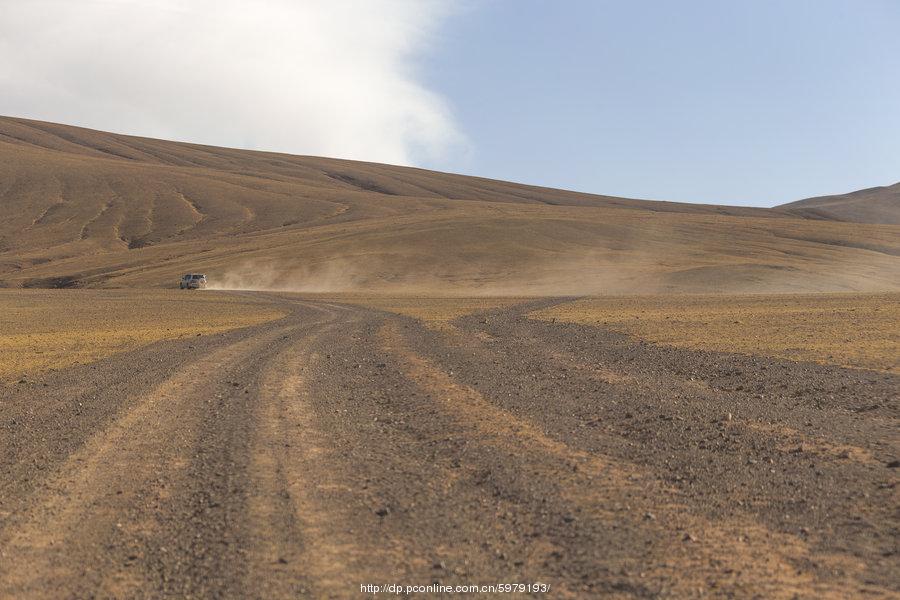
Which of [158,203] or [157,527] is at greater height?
[158,203]

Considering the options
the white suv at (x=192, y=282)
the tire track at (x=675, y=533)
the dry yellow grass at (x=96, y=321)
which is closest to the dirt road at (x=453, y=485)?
the tire track at (x=675, y=533)

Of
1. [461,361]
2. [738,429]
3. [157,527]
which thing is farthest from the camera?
[461,361]

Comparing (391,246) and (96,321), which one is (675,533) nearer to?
(96,321)

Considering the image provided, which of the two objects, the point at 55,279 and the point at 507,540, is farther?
the point at 55,279

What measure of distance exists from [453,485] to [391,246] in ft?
342

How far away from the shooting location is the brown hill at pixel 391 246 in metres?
89.2

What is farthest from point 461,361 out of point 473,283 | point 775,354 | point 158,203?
point 158,203

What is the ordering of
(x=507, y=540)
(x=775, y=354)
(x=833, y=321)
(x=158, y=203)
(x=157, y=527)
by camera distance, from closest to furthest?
(x=507, y=540) < (x=157, y=527) < (x=775, y=354) < (x=833, y=321) < (x=158, y=203)

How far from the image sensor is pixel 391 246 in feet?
370

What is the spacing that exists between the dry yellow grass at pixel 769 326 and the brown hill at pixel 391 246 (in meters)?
31.5

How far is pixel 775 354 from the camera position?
23500mm

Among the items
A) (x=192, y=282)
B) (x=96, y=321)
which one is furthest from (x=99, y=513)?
(x=192, y=282)

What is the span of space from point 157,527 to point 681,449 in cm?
698

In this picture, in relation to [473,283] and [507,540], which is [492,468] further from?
[473,283]
